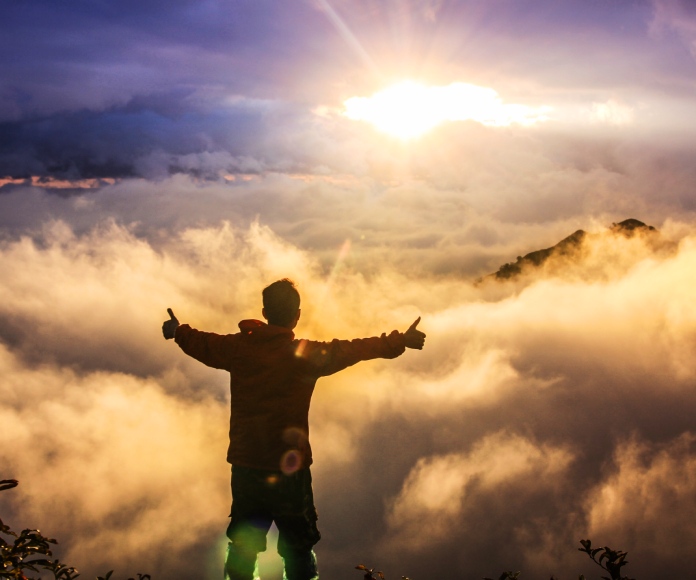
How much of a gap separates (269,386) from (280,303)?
675 millimetres

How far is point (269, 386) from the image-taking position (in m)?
4.58

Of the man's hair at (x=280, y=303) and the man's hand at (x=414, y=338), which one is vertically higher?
the man's hair at (x=280, y=303)

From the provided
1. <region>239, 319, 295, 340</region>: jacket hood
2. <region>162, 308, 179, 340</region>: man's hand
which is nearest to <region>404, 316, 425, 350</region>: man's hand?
<region>239, 319, 295, 340</region>: jacket hood

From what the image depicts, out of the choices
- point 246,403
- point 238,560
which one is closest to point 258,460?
point 246,403

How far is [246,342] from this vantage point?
4.62 m

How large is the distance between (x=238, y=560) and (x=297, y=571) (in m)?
0.49

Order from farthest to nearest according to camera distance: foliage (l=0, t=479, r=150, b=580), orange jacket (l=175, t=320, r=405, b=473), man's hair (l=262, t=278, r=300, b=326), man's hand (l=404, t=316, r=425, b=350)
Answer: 1. man's hair (l=262, t=278, r=300, b=326)
2. orange jacket (l=175, t=320, r=405, b=473)
3. man's hand (l=404, t=316, r=425, b=350)
4. foliage (l=0, t=479, r=150, b=580)

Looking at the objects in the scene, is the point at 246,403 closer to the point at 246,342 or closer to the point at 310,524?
the point at 246,342

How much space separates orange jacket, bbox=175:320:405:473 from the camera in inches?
179

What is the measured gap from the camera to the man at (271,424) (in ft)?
15.0

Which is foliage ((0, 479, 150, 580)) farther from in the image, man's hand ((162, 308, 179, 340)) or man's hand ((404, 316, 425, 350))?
man's hand ((404, 316, 425, 350))

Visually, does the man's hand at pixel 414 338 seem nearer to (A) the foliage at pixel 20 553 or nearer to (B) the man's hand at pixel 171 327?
(B) the man's hand at pixel 171 327

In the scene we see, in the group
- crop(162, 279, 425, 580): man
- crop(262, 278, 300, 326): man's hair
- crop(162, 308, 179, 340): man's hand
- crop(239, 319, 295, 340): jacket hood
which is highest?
crop(162, 308, 179, 340): man's hand

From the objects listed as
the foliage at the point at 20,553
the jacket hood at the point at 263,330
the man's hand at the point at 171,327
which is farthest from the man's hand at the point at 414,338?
the foliage at the point at 20,553
